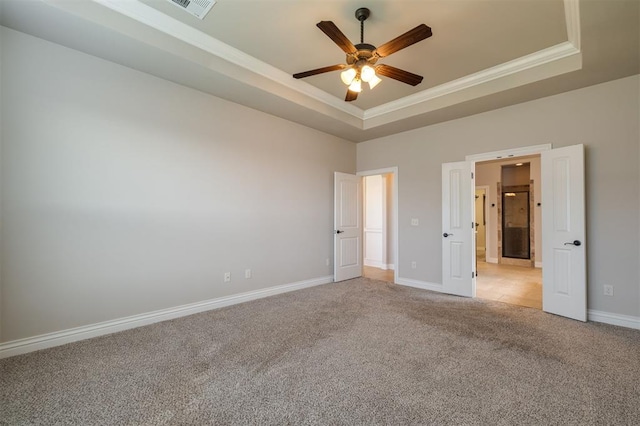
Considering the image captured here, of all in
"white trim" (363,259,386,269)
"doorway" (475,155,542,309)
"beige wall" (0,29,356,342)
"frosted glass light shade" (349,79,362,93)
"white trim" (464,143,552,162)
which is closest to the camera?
"beige wall" (0,29,356,342)

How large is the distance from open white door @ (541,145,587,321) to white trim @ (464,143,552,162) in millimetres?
Result: 146

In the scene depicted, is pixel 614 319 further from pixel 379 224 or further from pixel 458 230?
pixel 379 224

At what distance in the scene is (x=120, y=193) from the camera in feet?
9.82

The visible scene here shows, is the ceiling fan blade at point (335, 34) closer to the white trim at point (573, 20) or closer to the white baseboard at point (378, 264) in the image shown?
the white trim at point (573, 20)

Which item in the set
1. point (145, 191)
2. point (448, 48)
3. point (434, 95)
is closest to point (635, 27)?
point (448, 48)

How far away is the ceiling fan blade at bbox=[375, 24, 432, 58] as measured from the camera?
2.04 metres

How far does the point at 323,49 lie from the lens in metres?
3.08

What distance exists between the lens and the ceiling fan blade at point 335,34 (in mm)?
2012

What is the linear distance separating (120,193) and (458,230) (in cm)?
458

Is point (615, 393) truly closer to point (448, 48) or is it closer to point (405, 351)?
point (405, 351)

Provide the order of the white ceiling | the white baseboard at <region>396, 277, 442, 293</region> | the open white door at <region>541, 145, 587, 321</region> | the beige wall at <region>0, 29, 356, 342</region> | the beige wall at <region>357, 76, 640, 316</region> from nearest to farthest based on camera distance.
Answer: the white ceiling → the beige wall at <region>0, 29, 356, 342</region> → the beige wall at <region>357, 76, 640, 316</region> → the open white door at <region>541, 145, 587, 321</region> → the white baseboard at <region>396, 277, 442, 293</region>

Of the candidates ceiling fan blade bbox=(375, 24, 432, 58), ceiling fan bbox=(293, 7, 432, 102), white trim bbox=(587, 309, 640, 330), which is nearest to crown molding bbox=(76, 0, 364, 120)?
ceiling fan bbox=(293, 7, 432, 102)

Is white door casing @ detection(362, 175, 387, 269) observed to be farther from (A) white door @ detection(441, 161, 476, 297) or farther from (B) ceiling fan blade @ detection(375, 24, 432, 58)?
(B) ceiling fan blade @ detection(375, 24, 432, 58)

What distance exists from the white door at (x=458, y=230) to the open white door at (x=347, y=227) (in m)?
1.67
